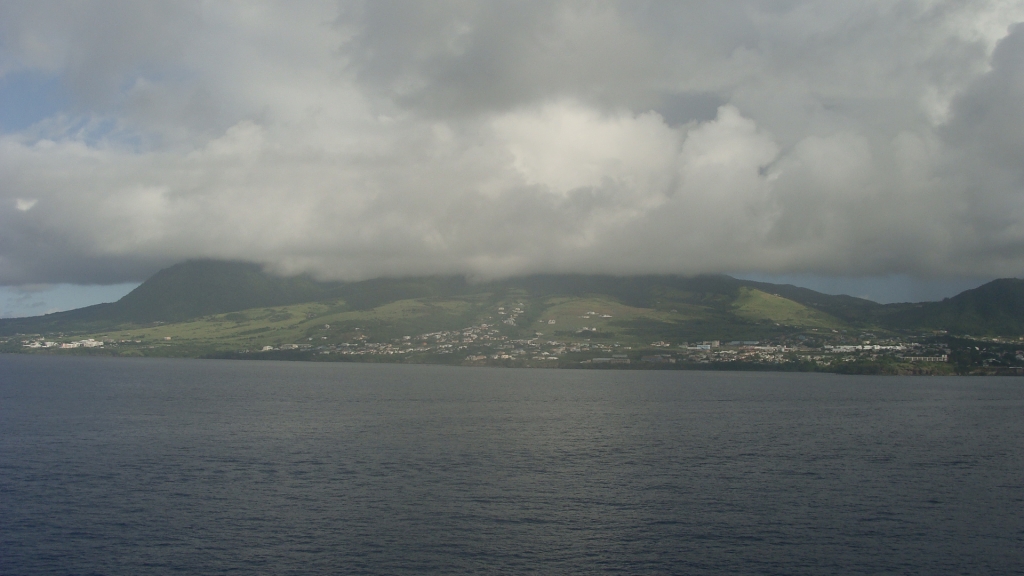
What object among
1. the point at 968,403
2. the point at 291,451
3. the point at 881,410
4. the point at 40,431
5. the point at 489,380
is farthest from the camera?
the point at 489,380

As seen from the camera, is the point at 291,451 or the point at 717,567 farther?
the point at 291,451

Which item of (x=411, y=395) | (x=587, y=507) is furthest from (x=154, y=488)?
(x=411, y=395)

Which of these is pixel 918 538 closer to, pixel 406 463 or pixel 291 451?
pixel 406 463

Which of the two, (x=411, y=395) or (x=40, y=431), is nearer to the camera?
(x=40, y=431)

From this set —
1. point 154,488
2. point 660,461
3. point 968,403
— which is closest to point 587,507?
point 660,461

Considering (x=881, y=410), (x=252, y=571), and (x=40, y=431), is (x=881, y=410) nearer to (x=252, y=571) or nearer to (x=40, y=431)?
(x=252, y=571)

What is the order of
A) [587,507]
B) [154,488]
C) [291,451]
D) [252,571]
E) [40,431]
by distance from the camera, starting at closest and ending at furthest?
[252,571] < [587,507] < [154,488] < [291,451] < [40,431]
